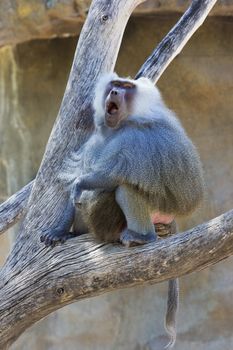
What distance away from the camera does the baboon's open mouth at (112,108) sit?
3.84 m

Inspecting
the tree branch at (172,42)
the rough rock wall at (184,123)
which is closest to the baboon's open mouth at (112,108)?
the tree branch at (172,42)

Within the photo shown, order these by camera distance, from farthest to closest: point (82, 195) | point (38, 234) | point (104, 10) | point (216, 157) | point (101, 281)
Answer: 1. point (216, 157)
2. point (104, 10)
3. point (38, 234)
4. point (82, 195)
5. point (101, 281)

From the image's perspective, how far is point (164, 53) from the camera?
4.43 metres

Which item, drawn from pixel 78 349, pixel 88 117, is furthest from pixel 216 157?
pixel 88 117

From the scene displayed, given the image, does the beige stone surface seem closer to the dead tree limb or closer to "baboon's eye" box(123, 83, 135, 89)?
the dead tree limb

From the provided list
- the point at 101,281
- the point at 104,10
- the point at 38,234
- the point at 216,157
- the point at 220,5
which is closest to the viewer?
the point at 101,281

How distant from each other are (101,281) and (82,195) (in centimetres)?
48

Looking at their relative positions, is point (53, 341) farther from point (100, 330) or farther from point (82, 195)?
point (82, 195)

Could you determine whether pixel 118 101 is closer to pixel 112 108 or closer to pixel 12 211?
pixel 112 108

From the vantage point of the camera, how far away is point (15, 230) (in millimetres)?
6746

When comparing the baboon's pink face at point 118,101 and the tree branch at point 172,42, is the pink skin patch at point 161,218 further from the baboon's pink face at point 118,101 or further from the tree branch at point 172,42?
the tree branch at point 172,42

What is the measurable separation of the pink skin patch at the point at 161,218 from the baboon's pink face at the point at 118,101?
52cm

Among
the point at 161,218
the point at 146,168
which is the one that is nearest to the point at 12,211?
the point at 161,218

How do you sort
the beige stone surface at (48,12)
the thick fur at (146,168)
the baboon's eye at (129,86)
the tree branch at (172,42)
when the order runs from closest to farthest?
the thick fur at (146,168)
the baboon's eye at (129,86)
the tree branch at (172,42)
the beige stone surface at (48,12)
